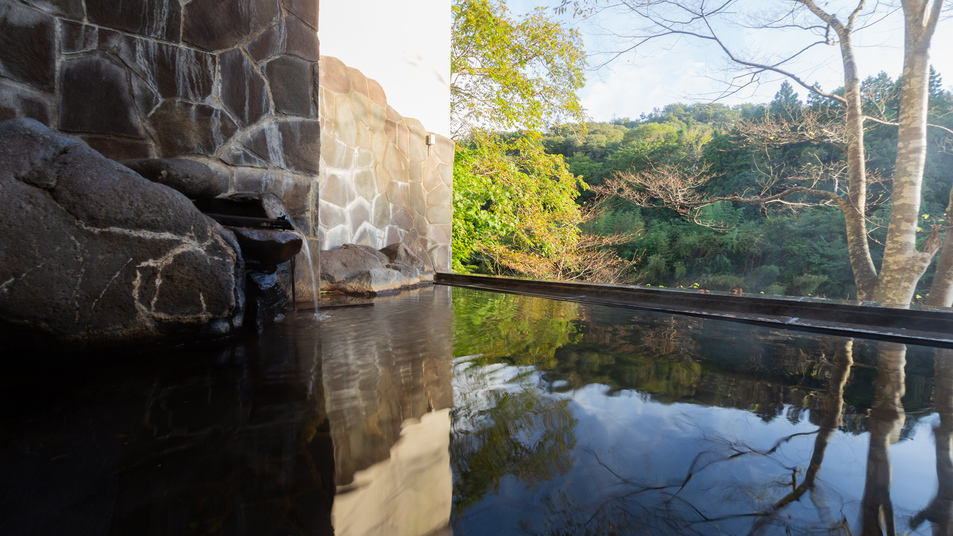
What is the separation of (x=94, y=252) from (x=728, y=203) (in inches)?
647

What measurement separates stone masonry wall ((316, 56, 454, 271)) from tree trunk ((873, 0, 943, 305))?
19.1 ft

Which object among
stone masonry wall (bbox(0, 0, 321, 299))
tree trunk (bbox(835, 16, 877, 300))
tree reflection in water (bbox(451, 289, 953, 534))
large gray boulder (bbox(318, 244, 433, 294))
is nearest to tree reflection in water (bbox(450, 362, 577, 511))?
tree reflection in water (bbox(451, 289, 953, 534))

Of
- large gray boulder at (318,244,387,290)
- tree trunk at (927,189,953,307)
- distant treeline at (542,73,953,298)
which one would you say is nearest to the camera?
large gray boulder at (318,244,387,290)

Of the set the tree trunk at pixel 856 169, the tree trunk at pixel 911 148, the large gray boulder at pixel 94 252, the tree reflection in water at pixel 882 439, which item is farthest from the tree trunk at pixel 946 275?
the large gray boulder at pixel 94 252

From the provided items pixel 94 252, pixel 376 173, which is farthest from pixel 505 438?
pixel 376 173

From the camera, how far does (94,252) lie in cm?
142

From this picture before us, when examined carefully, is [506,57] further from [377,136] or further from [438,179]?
[377,136]

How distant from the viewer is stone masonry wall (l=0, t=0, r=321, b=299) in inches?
77.7

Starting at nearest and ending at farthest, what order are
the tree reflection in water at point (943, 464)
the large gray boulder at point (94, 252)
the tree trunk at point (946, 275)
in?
the tree reflection in water at point (943, 464), the large gray boulder at point (94, 252), the tree trunk at point (946, 275)

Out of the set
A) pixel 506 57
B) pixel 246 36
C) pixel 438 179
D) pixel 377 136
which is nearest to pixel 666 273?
pixel 506 57

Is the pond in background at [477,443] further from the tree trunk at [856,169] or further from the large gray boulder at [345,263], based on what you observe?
the tree trunk at [856,169]

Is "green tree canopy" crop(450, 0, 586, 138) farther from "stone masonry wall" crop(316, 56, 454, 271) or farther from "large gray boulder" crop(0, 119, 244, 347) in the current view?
"large gray boulder" crop(0, 119, 244, 347)

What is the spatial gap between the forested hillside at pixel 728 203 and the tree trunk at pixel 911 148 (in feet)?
6.17

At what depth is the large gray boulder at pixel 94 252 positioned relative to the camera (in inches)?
51.5
